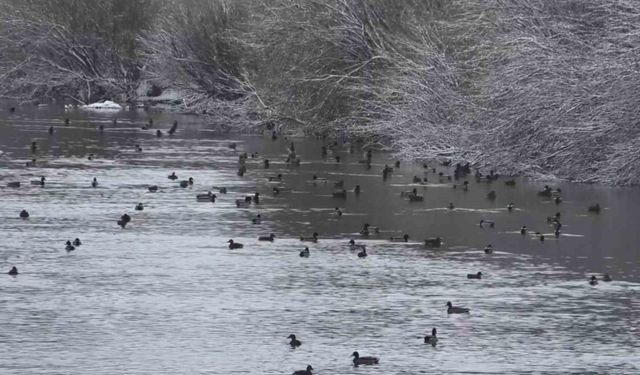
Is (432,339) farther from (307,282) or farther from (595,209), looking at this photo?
(595,209)

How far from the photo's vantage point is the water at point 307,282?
15.7 m

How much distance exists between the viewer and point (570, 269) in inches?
844

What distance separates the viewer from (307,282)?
2008 centimetres

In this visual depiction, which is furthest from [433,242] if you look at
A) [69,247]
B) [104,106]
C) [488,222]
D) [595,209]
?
[104,106]

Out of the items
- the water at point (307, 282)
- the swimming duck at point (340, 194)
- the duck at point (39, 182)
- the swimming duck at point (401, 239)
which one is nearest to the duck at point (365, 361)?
Result: the water at point (307, 282)

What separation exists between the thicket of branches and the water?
179cm

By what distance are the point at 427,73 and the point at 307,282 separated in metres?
19.9

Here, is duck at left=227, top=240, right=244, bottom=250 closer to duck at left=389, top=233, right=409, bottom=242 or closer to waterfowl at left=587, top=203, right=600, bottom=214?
duck at left=389, top=233, right=409, bottom=242

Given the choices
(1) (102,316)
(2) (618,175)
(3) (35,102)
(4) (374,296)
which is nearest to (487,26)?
(2) (618,175)

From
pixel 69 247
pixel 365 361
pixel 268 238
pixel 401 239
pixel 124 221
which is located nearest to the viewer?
pixel 365 361

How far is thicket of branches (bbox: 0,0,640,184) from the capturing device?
32.7 meters

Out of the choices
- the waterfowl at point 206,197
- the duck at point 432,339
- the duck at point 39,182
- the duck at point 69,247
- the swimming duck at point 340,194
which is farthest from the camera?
the duck at point 39,182

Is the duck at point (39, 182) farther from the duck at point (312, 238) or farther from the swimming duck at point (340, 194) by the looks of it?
the duck at point (312, 238)

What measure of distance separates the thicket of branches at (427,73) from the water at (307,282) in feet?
5.86
